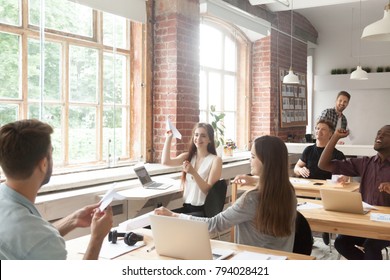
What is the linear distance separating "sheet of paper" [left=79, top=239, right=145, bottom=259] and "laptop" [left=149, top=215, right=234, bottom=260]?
18 cm

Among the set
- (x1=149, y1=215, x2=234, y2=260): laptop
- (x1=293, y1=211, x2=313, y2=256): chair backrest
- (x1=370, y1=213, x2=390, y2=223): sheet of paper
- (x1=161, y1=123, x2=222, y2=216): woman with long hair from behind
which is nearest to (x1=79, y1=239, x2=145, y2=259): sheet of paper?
(x1=149, y1=215, x2=234, y2=260): laptop

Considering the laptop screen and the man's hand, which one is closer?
the laptop screen

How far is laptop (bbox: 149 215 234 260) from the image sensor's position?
1893 mm

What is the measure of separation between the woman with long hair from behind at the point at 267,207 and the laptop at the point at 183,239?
250mm

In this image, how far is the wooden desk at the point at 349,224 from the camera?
A: 270 centimetres

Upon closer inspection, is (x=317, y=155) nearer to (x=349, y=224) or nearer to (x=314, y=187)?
(x=314, y=187)

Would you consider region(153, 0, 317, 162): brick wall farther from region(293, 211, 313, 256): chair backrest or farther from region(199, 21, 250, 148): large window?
region(293, 211, 313, 256): chair backrest

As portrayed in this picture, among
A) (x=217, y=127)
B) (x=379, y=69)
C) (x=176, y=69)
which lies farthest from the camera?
(x=379, y=69)

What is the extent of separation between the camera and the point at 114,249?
7.07 ft

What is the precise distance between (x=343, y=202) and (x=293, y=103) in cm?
523

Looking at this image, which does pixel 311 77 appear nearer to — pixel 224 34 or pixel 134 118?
pixel 224 34

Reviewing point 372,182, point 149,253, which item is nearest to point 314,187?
point 372,182

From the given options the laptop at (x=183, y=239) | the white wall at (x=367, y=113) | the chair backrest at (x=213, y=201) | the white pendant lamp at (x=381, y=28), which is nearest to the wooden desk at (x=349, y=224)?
the chair backrest at (x=213, y=201)

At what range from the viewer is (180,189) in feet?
12.8
